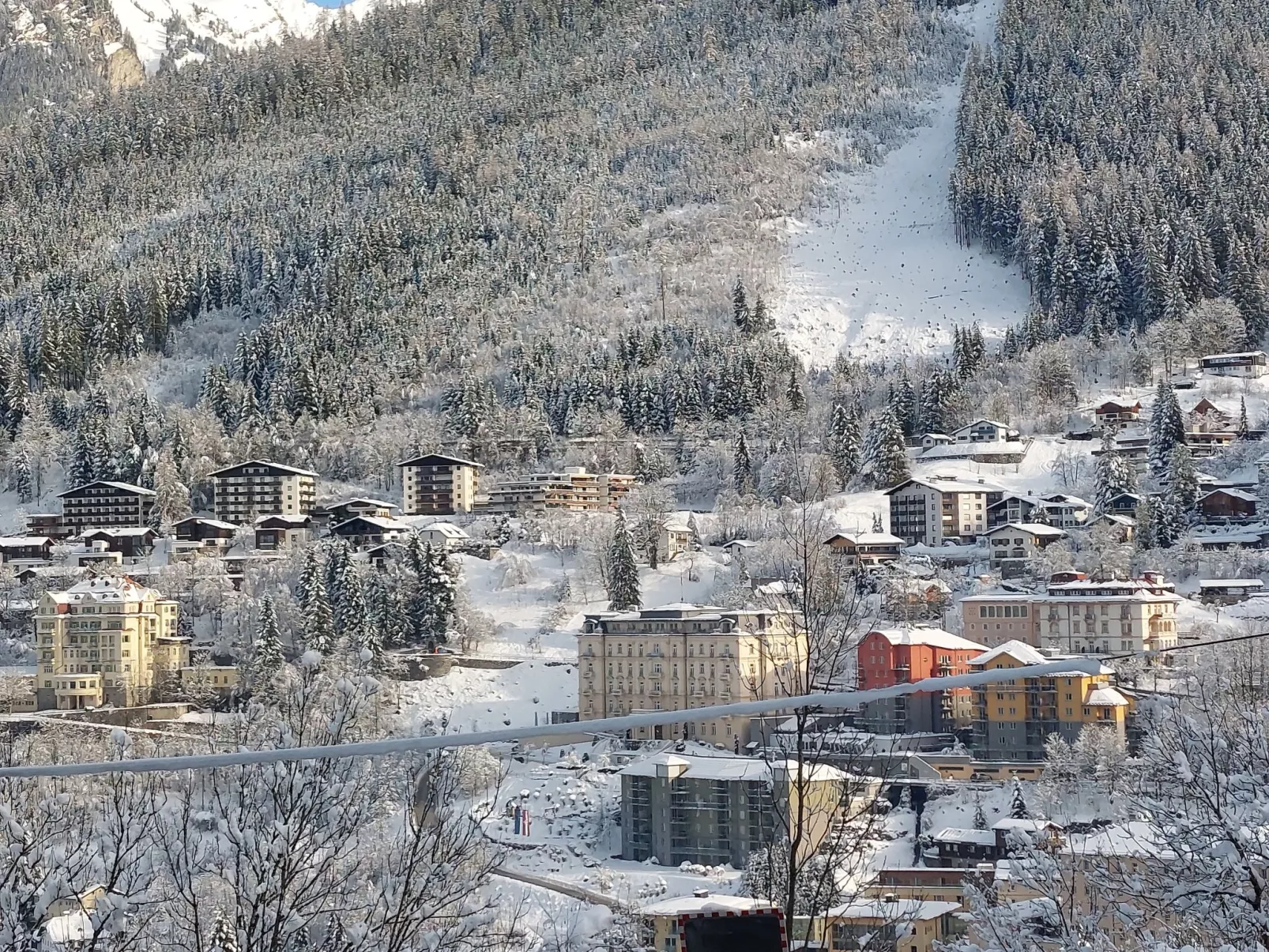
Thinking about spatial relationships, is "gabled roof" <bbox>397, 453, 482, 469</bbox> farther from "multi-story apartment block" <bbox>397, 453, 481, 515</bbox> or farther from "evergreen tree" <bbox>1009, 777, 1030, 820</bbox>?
"evergreen tree" <bbox>1009, 777, 1030, 820</bbox>

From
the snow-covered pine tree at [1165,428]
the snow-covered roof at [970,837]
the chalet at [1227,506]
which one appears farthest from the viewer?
the snow-covered pine tree at [1165,428]

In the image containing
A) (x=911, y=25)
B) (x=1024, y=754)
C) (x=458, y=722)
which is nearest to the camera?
(x=1024, y=754)

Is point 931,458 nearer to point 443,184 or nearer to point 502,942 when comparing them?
point 443,184

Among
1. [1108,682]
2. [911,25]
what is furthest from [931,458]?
[911,25]

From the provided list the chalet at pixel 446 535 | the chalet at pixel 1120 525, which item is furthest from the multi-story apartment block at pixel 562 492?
the chalet at pixel 1120 525

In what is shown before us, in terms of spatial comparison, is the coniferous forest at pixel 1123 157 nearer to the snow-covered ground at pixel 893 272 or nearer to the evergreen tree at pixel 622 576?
the snow-covered ground at pixel 893 272

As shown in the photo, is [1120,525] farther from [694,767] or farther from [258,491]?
[258,491]
